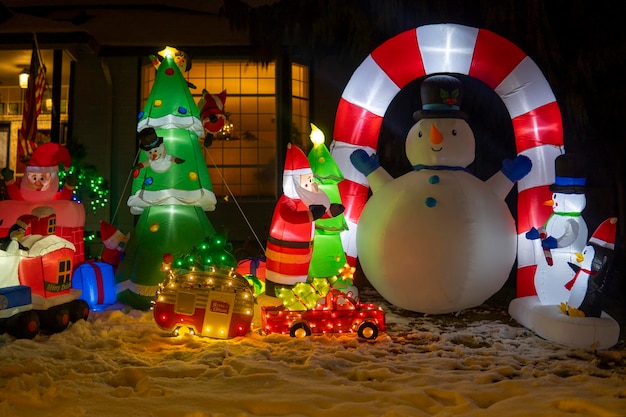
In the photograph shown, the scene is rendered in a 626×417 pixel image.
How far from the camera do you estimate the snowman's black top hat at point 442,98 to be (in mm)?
6320

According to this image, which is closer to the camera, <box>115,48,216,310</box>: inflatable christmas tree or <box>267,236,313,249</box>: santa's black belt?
<box>267,236,313,249</box>: santa's black belt

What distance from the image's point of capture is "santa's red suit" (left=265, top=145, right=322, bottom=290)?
20.5ft

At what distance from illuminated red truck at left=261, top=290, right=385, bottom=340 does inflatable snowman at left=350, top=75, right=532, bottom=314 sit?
2.27 ft

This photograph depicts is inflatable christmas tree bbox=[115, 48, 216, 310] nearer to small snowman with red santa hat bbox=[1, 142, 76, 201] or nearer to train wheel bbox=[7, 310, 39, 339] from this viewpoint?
small snowman with red santa hat bbox=[1, 142, 76, 201]

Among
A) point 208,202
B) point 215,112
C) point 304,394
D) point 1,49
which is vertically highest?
point 1,49

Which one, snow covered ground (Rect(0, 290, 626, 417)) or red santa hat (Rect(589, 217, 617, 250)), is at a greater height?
red santa hat (Rect(589, 217, 617, 250))

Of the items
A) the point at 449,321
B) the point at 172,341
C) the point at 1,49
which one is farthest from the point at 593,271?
the point at 1,49

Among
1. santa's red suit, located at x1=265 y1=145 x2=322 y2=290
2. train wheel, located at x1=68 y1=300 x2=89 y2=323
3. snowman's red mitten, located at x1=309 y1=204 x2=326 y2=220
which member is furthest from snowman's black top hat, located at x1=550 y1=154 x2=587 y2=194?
train wheel, located at x1=68 y1=300 x2=89 y2=323

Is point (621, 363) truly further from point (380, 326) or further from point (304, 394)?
point (304, 394)

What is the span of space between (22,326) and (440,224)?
3.91m

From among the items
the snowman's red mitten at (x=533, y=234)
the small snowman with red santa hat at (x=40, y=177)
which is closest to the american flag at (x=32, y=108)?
the small snowman with red santa hat at (x=40, y=177)

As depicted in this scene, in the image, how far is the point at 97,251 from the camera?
1113cm

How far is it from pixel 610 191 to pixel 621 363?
4573mm

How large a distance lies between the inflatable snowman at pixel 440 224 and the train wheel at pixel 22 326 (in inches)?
128
